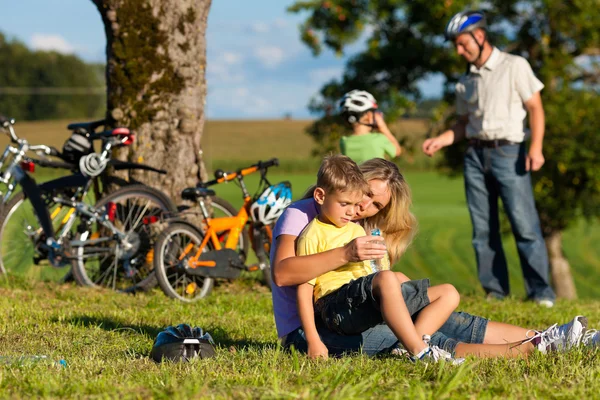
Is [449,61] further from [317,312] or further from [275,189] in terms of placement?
[317,312]

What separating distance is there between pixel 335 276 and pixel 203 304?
2.89 meters

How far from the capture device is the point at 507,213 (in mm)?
8445

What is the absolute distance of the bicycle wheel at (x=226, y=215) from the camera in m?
8.28

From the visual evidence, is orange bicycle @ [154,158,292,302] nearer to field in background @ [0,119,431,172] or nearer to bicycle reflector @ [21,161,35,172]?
bicycle reflector @ [21,161,35,172]

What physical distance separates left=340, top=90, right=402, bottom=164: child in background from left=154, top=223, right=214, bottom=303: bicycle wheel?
4.75 feet

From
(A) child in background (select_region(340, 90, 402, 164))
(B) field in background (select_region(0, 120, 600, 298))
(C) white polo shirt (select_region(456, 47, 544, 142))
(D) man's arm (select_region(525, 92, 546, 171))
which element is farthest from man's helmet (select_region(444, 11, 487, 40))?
(B) field in background (select_region(0, 120, 600, 298))

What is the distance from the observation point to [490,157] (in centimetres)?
837

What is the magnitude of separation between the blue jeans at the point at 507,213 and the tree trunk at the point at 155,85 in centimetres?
250

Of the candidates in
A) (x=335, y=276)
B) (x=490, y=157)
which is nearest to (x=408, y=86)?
(x=490, y=157)

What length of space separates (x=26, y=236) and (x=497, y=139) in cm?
414

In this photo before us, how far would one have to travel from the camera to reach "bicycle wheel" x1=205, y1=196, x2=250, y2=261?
27.2ft

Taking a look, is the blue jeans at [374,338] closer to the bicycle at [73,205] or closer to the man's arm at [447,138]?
the bicycle at [73,205]

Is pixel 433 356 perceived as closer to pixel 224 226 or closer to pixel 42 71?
pixel 224 226

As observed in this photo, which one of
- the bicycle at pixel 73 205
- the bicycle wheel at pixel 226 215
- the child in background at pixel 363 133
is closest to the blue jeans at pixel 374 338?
the child in background at pixel 363 133
